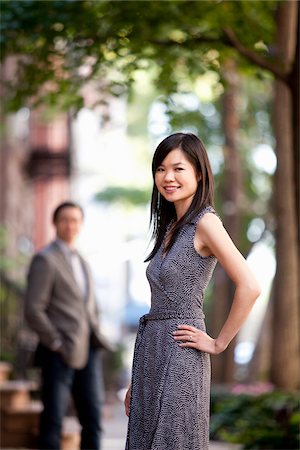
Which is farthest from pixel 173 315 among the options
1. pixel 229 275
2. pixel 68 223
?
pixel 68 223

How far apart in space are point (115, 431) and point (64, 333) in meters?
6.03

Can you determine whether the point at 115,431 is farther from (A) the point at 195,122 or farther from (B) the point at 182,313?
(B) the point at 182,313

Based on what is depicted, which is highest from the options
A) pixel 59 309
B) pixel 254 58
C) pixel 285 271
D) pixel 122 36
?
pixel 122 36

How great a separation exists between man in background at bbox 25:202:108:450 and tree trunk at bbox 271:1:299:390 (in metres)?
5.41

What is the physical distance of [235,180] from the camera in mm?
20016

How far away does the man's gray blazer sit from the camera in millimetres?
9094

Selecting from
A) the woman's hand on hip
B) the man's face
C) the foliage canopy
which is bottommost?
the woman's hand on hip

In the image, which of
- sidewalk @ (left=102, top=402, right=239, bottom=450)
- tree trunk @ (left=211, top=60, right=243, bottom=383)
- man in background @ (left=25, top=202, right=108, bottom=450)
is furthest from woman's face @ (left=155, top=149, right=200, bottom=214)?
tree trunk @ (left=211, top=60, right=243, bottom=383)

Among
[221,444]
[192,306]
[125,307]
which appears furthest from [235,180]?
[125,307]

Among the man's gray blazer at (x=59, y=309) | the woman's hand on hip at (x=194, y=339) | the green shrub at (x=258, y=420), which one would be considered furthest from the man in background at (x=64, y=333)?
the woman's hand on hip at (x=194, y=339)

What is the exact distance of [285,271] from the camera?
1478 cm

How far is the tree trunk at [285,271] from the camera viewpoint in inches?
571

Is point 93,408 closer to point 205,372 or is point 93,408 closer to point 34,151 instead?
point 205,372

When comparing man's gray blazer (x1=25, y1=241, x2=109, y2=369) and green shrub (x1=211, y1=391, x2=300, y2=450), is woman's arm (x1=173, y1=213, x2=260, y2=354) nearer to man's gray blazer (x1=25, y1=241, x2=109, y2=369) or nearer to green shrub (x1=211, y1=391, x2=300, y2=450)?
man's gray blazer (x1=25, y1=241, x2=109, y2=369)
